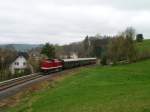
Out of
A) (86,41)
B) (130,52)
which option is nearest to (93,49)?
(86,41)

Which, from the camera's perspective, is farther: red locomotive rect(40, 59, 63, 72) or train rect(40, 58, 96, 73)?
train rect(40, 58, 96, 73)

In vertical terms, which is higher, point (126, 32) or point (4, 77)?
point (126, 32)

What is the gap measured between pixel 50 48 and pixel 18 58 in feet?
37.7

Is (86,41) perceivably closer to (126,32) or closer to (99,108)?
(126,32)

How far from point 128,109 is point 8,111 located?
8817mm

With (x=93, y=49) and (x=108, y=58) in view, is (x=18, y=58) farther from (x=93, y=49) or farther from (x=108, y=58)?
(x=93, y=49)

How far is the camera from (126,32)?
94312mm

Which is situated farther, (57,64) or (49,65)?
(57,64)

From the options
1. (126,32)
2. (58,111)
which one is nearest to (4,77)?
(58,111)

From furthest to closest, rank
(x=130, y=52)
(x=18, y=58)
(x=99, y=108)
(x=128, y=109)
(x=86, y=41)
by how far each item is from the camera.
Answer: (x=86, y=41), (x=18, y=58), (x=130, y=52), (x=99, y=108), (x=128, y=109)

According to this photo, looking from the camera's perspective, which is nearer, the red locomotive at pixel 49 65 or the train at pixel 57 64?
the red locomotive at pixel 49 65

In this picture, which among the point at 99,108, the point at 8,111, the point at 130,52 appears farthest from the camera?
the point at 130,52

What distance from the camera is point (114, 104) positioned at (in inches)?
656

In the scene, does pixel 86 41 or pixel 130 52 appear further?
pixel 86 41
